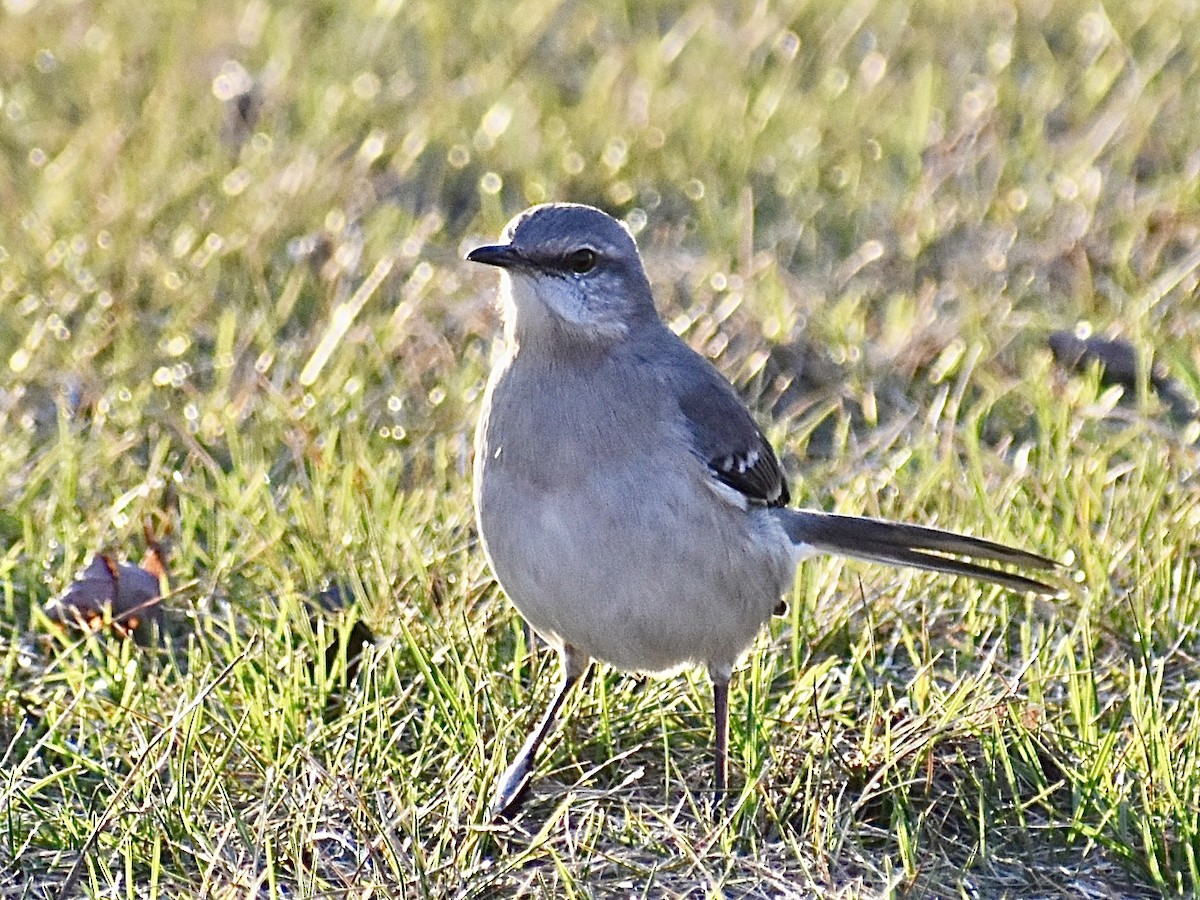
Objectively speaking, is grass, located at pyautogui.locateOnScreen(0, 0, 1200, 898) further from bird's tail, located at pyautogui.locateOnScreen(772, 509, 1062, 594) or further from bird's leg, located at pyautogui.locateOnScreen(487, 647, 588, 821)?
bird's tail, located at pyautogui.locateOnScreen(772, 509, 1062, 594)

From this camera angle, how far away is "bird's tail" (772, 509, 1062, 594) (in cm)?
500

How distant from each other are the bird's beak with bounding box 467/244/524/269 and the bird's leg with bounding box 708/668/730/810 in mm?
1105

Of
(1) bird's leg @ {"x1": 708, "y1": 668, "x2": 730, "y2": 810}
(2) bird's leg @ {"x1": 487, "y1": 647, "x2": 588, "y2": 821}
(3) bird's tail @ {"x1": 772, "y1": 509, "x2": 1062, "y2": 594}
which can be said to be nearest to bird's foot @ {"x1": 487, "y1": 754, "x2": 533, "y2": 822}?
(2) bird's leg @ {"x1": 487, "y1": 647, "x2": 588, "y2": 821}

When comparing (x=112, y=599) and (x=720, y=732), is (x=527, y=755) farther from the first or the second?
(x=112, y=599)

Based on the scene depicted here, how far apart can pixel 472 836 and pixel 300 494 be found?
1787mm

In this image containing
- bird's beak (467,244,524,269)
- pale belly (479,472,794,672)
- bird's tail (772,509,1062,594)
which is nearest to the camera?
pale belly (479,472,794,672)

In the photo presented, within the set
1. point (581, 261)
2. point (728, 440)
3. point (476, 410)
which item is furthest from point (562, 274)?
point (476, 410)

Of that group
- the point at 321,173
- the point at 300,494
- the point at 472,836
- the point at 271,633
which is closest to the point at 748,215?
the point at 321,173

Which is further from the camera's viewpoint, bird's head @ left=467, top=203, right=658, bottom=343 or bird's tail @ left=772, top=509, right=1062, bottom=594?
bird's tail @ left=772, top=509, right=1062, bottom=594

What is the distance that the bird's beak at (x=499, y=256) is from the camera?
454 cm

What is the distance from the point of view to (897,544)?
16.5 ft

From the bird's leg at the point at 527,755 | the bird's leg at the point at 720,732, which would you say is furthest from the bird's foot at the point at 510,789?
the bird's leg at the point at 720,732

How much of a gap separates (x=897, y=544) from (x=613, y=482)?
98 cm

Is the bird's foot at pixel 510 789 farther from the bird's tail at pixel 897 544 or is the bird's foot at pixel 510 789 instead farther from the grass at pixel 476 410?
the bird's tail at pixel 897 544
